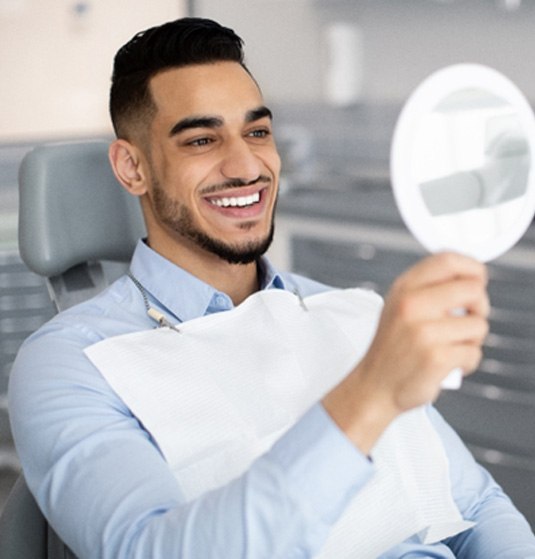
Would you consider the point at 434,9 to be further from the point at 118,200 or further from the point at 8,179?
the point at 118,200

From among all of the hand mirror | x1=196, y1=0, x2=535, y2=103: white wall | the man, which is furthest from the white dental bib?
x1=196, y1=0, x2=535, y2=103: white wall

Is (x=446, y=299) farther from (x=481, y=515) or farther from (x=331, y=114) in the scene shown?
(x=331, y=114)

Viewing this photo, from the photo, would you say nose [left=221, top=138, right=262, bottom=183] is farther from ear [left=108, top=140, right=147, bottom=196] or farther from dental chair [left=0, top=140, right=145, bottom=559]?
dental chair [left=0, top=140, right=145, bottom=559]

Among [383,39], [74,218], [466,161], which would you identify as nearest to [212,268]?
[74,218]

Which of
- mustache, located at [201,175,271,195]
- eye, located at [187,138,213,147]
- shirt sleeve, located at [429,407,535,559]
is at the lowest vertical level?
shirt sleeve, located at [429,407,535,559]

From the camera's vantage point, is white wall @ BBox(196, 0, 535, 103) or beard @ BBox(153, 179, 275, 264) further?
white wall @ BBox(196, 0, 535, 103)

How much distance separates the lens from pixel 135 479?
1174 millimetres

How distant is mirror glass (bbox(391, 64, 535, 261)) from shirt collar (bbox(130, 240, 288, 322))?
0.67 m

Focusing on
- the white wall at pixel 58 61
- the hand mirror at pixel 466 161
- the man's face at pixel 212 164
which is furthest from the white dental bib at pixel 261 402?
the white wall at pixel 58 61

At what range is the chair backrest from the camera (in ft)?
5.74

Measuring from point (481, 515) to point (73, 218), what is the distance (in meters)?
0.85

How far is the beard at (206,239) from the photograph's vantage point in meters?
1.61

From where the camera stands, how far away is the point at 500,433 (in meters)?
2.96

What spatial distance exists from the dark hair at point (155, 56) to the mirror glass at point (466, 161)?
764 millimetres
